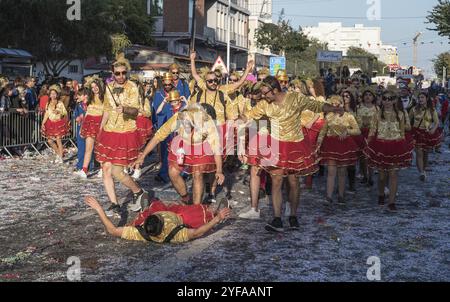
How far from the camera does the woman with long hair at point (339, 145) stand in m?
9.70

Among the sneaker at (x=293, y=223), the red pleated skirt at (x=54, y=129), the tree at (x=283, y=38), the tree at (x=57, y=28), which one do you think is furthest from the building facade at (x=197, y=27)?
the sneaker at (x=293, y=223)

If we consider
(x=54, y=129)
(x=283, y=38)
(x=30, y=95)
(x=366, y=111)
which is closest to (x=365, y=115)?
(x=366, y=111)

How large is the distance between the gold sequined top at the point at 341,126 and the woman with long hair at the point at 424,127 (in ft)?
11.0

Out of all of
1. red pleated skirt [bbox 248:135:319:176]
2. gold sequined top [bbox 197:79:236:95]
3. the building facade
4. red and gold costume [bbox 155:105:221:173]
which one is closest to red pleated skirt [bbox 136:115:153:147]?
gold sequined top [bbox 197:79:236:95]

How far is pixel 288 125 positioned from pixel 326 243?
4.97 feet

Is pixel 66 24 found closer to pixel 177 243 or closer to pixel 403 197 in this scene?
pixel 403 197

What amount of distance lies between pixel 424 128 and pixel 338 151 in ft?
12.7

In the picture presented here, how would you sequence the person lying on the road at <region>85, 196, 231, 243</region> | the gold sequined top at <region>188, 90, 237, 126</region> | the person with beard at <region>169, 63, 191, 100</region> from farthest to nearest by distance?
the person with beard at <region>169, 63, 191, 100</region>, the gold sequined top at <region>188, 90, 237, 126</region>, the person lying on the road at <region>85, 196, 231, 243</region>

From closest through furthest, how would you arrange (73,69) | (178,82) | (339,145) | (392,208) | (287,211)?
1. (287,211)
2. (392,208)
3. (339,145)
4. (178,82)
5. (73,69)

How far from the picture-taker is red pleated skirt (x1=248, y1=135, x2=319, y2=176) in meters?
7.55

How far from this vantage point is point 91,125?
11352mm

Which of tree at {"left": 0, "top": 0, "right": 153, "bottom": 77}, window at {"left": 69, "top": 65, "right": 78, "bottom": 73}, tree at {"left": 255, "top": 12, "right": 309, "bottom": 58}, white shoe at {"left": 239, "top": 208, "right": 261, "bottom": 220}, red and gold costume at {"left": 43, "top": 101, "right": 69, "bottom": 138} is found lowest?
white shoe at {"left": 239, "top": 208, "right": 261, "bottom": 220}

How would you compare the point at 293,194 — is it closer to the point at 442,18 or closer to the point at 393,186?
the point at 393,186

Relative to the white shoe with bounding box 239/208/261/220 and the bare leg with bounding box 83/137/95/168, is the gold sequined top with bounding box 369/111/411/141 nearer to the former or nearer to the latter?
the white shoe with bounding box 239/208/261/220
